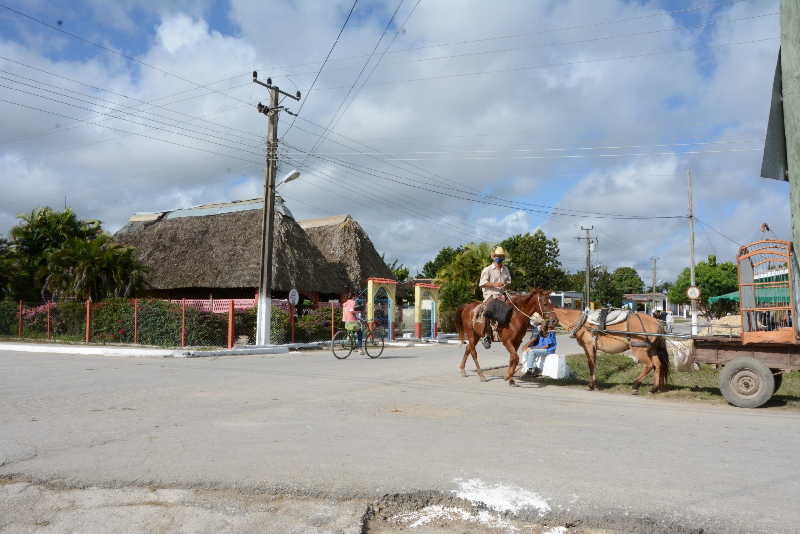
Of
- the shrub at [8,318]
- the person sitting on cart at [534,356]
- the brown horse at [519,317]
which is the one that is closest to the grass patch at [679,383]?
the person sitting on cart at [534,356]

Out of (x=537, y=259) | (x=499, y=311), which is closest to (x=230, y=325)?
(x=499, y=311)

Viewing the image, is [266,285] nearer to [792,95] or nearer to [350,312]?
[350,312]

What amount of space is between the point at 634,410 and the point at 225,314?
665 inches

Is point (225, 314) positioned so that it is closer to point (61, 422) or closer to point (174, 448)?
point (61, 422)

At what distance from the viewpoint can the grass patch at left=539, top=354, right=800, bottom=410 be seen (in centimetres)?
1026

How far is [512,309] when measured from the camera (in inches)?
465

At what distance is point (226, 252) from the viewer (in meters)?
30.3

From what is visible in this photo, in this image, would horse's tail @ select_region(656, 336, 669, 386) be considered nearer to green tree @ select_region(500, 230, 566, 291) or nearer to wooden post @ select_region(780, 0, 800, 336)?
wooden post @ select_region(780, 0, 800, 336)

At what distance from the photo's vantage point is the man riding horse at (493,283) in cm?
1199

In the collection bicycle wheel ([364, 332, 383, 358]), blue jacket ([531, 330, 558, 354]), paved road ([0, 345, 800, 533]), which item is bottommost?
paved road ([0, 345, 800, 533])

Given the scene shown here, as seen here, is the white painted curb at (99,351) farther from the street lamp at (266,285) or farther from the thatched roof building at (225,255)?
the thatched roof building at (225,255)

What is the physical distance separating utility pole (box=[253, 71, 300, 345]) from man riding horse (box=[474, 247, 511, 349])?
39.4 ft

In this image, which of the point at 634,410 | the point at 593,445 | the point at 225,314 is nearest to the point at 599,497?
the point at 593,445

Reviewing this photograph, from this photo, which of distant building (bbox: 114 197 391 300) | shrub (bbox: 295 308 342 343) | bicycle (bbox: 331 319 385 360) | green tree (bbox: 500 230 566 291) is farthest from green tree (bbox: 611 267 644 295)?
bicycle (bbox: 331 319 385 360)
